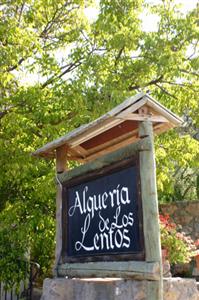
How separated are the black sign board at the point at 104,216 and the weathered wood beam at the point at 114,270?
0.06 m

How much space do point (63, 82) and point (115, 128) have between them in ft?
10.7

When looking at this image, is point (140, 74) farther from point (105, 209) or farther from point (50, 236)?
point (105, 209)

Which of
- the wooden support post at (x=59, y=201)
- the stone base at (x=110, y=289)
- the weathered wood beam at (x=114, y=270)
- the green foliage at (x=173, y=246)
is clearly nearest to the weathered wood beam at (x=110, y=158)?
the wooden support post at (x=59, y=201)

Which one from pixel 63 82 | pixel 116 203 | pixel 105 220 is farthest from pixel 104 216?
pixel 63 82

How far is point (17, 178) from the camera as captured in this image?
26.3ft

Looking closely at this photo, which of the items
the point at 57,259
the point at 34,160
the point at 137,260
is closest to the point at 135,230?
the point at 137,260

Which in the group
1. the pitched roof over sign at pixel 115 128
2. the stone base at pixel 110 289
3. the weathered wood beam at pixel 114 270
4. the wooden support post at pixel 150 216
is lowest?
the stone base at pixel 110 289

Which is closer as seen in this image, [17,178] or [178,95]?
[17,178]

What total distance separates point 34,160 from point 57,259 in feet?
9.88

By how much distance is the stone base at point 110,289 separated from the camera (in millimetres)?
4023

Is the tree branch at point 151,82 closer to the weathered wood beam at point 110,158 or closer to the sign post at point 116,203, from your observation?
the sign post at point 116,203

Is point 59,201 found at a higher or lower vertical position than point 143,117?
lower

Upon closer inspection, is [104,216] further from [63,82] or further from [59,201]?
[63,82]

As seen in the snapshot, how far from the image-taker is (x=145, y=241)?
3.91 m
